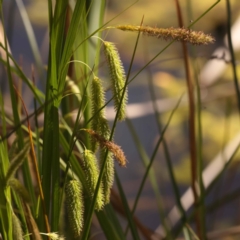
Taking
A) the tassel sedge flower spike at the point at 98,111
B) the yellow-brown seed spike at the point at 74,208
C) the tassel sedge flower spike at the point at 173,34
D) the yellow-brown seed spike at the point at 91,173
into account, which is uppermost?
the tassel sedge flower spike at the point at 173,34

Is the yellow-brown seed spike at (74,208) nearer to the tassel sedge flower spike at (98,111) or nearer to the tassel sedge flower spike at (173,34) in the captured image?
the tassel sedge flower spike at (98,111)

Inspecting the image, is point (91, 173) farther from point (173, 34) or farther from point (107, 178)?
point (173, 34)

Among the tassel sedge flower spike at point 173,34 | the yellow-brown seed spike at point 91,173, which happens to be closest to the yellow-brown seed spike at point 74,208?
the yellow-brown seed spike at point 91,173

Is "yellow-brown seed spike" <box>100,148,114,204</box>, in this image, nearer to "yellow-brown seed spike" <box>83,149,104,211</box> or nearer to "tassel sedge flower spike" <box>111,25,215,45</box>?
"yellow-brown seed spike" <box>83,149,104,211</box>

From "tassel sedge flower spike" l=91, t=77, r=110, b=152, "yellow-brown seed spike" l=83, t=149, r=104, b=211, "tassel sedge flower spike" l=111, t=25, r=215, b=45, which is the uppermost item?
"tassel sedge flower spike" l=111, t=25, r=215, b=45

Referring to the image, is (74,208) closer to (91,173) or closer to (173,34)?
(91,173)

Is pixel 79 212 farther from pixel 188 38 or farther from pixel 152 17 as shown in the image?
pixel 152 17

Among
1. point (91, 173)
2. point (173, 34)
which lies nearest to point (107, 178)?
point (91, 173)

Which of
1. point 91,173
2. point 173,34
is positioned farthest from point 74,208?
point 173,34

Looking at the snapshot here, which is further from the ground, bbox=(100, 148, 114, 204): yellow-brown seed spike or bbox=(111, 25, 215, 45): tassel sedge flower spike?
bbox=(111, 25, 215, 45): tassel sedge flower spike

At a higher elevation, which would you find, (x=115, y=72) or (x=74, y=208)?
(x=115, y=72)

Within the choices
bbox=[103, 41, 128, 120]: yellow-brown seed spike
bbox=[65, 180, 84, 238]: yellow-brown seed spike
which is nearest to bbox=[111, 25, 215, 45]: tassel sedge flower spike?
bbox=[103, 41, 128, 120]: yellow-brown seed spike
